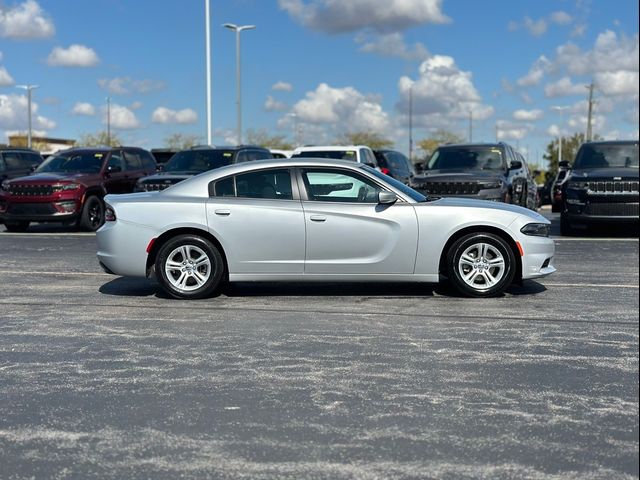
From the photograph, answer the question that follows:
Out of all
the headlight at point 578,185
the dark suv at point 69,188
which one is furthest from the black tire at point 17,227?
the headlight at point 578,185

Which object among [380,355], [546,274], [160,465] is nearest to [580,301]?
[546,274]

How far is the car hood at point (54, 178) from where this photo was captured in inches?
679

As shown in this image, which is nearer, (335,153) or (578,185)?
(578,185)

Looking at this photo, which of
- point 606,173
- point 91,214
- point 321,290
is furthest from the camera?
point 91,214

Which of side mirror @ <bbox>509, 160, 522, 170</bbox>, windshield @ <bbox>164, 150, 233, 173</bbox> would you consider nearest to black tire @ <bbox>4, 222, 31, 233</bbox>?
windshield @ <bbox>164, 150, 233, 173</bbox>

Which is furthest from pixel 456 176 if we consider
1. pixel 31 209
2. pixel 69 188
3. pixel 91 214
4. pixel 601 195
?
pixel 31 209

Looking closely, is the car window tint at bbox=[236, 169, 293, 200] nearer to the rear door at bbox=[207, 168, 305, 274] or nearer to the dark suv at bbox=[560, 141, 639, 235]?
the rear door at bbox=[207, 168, 305, 274]

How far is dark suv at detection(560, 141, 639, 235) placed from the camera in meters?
14.7

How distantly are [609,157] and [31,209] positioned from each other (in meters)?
11.8

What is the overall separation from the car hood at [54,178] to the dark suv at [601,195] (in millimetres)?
9805

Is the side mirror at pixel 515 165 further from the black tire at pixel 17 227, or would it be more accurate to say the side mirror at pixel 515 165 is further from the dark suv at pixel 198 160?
the black tire at pixel 17 227

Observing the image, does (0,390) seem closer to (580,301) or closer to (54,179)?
(580,301)

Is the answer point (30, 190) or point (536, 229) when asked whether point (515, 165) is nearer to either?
point (536, 229)

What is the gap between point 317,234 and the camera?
28.3 ft
